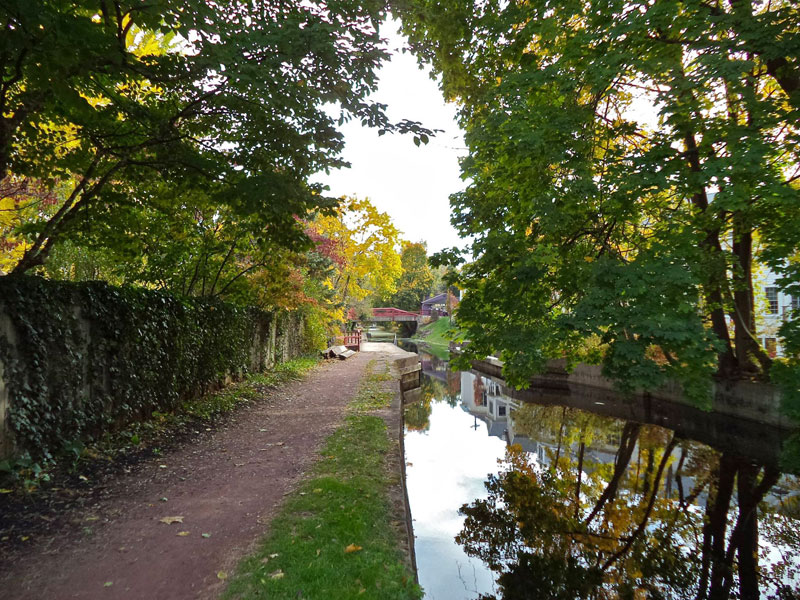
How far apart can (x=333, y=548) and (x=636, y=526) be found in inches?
212

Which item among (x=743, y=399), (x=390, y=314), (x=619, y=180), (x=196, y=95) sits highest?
(x=196, y=95)

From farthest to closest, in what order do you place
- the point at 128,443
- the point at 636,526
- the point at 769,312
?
1. the point at 769,312
2. the point at 636,526
3. the point at 128,443

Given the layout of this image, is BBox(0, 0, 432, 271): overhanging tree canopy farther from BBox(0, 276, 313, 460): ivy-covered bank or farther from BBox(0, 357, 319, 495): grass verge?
BBox(0, 357, 319, 495): grass verge

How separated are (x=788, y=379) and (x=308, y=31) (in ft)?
25.0

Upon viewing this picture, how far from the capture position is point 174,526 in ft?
13.8

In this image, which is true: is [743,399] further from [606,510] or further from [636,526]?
[636,526]

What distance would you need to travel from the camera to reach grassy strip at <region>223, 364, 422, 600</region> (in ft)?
10.7

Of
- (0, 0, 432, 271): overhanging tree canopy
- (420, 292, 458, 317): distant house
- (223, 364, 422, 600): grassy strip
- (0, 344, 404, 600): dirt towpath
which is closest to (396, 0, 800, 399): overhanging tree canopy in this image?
(0, 0, 432, 271): overhanging tree canopy

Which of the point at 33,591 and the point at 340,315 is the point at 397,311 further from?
the point at 33,591

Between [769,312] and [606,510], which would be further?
[769,312]

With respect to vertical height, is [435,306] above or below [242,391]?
above

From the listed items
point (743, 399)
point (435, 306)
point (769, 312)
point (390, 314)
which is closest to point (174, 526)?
point (743, 399)

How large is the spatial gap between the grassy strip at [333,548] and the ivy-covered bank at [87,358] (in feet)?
9.70

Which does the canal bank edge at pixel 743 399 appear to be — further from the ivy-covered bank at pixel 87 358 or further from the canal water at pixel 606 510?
the ivy-covered bank at pixel 87 358
